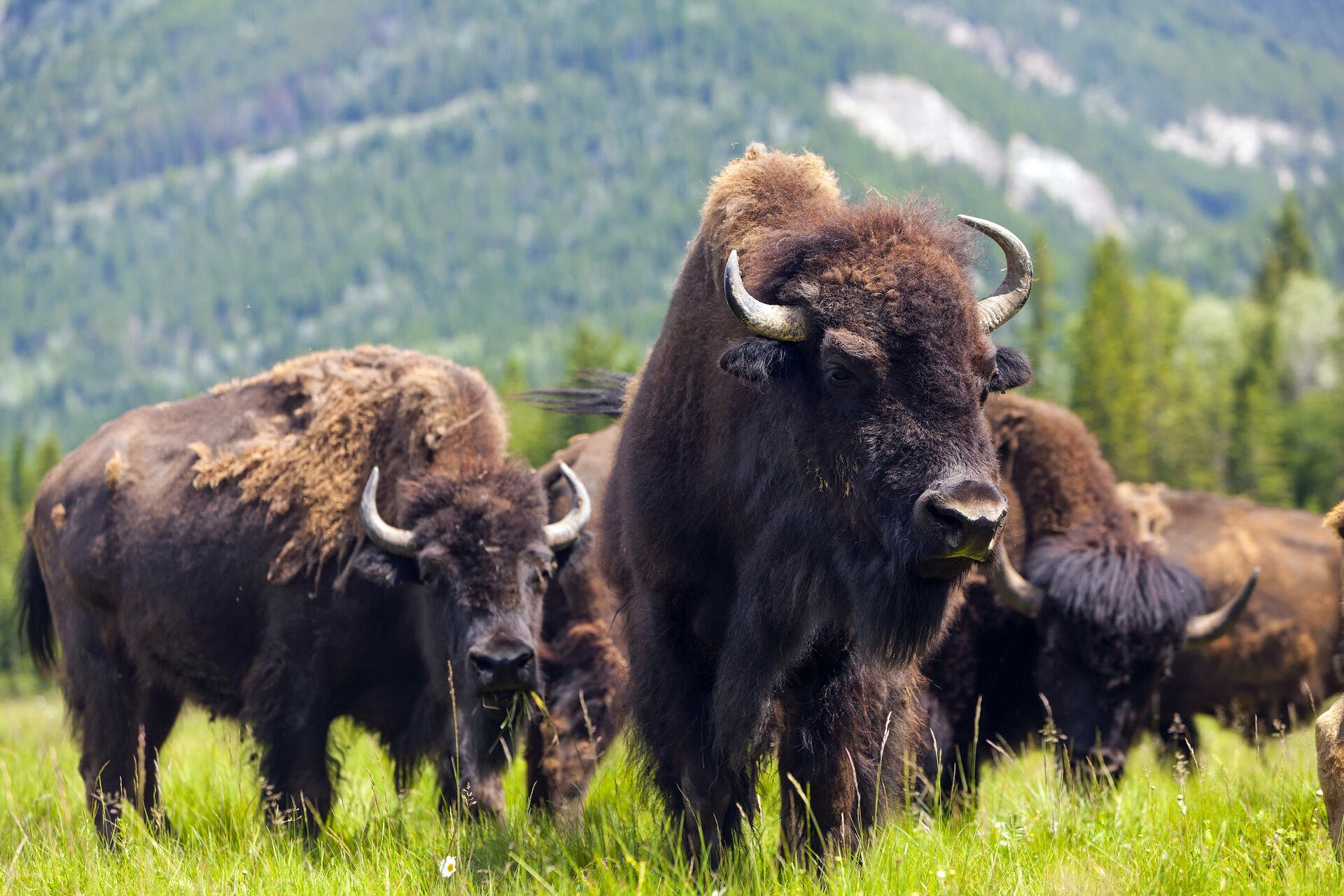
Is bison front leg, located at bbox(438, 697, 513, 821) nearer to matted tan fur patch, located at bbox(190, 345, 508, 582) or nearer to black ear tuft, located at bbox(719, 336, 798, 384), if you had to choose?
matted tan fur patch, located at bbox(190, 345, 508, 582)

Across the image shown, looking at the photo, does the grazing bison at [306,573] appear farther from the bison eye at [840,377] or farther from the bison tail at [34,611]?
the bison eye at [840,377]

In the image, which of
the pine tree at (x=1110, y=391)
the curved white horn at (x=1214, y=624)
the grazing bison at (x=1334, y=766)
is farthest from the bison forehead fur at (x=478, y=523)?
the pine tree at (x=1110, y=391)

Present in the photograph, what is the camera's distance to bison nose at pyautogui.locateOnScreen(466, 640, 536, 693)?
6012 mm

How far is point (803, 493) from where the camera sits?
14.6 feet

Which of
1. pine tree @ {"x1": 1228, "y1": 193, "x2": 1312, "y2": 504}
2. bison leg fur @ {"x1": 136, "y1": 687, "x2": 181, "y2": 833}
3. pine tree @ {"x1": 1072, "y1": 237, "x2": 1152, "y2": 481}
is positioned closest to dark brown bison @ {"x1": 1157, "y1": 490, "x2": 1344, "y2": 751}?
bison leg fur @ {"x1": 136, "y1": 687, "x2": 181, "y2": 833}

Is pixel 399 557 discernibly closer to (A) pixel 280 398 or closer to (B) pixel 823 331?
(A) pixel 280 398

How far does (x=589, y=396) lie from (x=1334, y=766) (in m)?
5.00

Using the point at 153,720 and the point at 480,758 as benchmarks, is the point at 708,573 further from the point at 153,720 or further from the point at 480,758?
the point at 153,720

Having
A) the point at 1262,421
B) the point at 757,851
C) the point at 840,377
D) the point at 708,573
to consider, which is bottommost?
the point at 1262,421

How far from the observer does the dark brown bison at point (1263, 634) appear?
32.6 ft

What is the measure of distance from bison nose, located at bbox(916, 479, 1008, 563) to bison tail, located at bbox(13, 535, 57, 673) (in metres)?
6.52

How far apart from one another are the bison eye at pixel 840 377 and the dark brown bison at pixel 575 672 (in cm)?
275

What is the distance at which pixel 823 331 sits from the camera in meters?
4.30

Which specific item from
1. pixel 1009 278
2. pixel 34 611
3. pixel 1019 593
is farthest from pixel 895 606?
pixel 34 611
